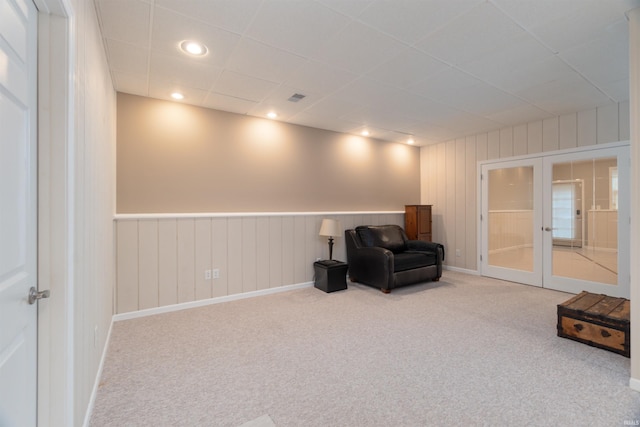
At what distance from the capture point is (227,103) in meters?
3.73

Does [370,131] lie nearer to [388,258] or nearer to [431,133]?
[431,133]

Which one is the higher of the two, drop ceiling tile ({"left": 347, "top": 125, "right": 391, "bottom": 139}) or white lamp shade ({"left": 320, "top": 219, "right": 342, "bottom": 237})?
drop ceiling tile ({"left": 347, "top": 125, "right": 391, "bottom": 139})

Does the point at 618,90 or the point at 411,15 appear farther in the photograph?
the point at 618,90

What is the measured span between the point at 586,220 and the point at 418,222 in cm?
242

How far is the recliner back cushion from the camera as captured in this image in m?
4.79

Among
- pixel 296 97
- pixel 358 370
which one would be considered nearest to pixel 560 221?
pixel 358 370

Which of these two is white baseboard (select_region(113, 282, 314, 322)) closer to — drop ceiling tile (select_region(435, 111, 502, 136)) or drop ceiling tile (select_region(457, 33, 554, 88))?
drop ceiling tile (select_region(435, 111, 502, 136))

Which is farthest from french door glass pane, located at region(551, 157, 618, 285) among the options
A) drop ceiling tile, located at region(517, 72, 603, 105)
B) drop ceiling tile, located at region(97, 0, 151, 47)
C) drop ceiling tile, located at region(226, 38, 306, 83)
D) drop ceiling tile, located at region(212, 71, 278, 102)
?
drop ceiling tile, located at region(97, 0, 151, 47)

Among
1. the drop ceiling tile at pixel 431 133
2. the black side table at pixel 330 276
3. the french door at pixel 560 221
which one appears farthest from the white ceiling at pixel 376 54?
the black side table at pixel 330 276

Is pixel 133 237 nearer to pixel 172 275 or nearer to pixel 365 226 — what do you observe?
pixel 172 275

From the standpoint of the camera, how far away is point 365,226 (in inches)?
196

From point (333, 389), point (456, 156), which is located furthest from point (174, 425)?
point (456, 156)

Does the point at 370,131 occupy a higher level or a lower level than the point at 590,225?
higher

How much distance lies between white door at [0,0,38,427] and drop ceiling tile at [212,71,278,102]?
1954 millimetres
